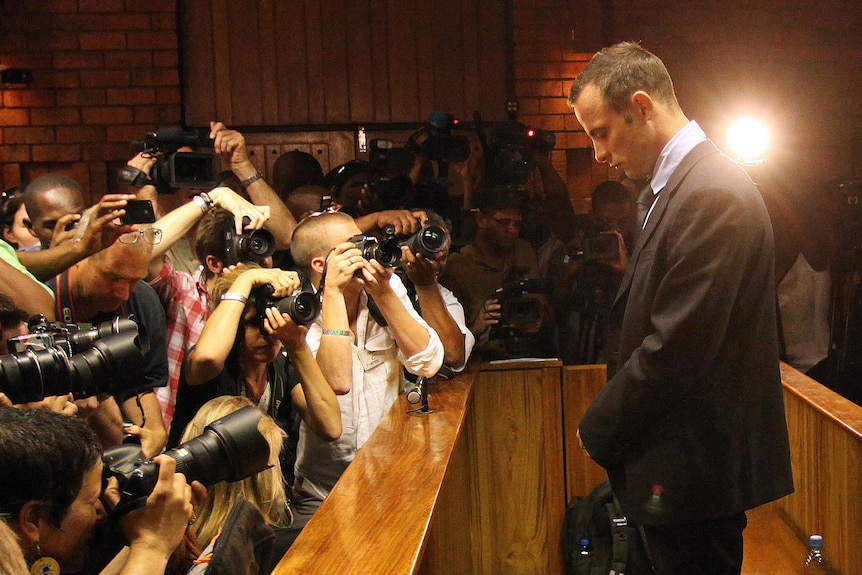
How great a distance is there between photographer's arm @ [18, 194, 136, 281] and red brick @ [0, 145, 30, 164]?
315 centimetres

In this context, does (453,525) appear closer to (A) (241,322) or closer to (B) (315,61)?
(A) (241,322)

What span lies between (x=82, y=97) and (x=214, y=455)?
4.18m

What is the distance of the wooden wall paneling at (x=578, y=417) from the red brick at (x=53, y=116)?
3.17m

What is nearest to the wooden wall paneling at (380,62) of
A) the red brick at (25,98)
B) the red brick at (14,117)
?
the red brick at (25,98)

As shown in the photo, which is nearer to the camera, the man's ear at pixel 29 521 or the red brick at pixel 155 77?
the man's ear at pixel 29 521

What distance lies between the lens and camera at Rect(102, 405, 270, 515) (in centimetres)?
161

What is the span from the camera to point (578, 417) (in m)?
3.72

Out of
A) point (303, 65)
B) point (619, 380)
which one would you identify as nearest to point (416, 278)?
point (619, 380)

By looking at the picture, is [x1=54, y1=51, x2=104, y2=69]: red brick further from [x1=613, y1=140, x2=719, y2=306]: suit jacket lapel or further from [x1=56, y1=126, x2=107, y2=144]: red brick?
[x1=613, y1=140, x2=719, y2=306]: suit jacket lapel

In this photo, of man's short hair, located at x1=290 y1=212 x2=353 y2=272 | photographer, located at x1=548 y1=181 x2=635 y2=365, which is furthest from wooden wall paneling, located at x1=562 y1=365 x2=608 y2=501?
man's short hair, located at x1=290 y1=212 x2=353 y2=272

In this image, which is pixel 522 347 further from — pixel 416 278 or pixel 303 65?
pixel 303 65

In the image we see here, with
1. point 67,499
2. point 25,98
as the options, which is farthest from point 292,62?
point 67,499

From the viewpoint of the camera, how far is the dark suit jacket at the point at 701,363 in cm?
188

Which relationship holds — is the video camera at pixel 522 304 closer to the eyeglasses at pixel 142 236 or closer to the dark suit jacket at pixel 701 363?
the eyeglasses at pixel 142 236
